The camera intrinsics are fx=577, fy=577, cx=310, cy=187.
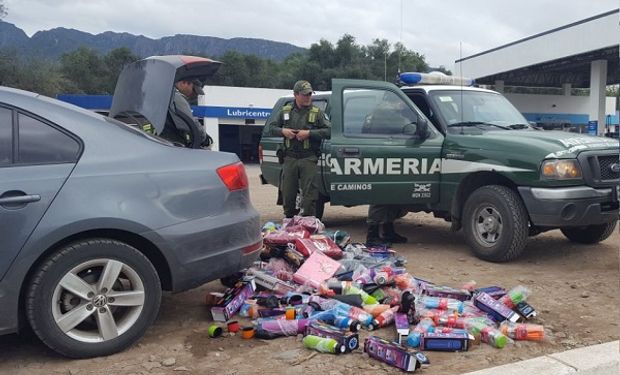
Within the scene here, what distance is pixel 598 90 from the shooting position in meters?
29.2

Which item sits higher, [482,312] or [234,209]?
[234,209]

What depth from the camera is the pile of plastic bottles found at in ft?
11.5

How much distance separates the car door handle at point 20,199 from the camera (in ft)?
9.96

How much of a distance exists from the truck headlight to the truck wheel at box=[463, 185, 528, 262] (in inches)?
16.5

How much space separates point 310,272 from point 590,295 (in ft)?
7.43

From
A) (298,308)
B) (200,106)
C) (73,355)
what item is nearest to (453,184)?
(298,308)

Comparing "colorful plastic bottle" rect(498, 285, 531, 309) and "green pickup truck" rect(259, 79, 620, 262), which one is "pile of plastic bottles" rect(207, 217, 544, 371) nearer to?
"colorful plastic bottle" rect(498, 285, 531, 309)

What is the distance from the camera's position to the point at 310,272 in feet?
15.0

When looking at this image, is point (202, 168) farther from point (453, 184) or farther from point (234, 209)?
point (453, 184)

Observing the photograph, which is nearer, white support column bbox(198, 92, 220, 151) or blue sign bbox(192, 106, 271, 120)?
blue sign bbox(192, 106, 271, 120)

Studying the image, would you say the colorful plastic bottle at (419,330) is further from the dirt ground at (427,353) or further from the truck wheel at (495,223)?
the truck wheel at (495,223)

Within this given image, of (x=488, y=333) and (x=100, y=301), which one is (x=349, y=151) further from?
(x=100, y=301)

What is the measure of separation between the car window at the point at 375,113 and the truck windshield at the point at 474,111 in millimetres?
463

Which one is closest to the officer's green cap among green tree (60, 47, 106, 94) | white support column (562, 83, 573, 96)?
white support column (562, 83, 573, 96)
